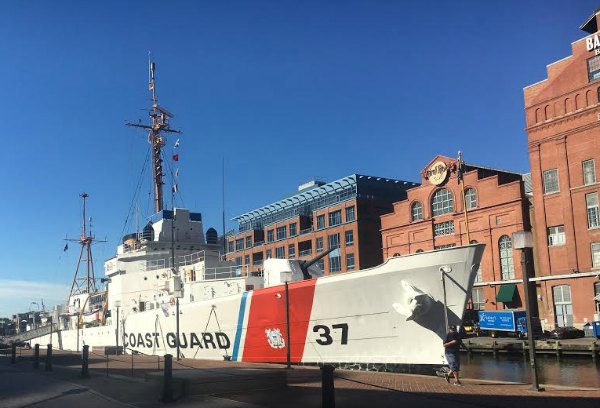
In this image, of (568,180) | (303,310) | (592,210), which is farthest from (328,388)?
(568,180)

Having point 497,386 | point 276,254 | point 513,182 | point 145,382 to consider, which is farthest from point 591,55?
point 276,254

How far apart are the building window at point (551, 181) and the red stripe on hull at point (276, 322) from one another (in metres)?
35.7

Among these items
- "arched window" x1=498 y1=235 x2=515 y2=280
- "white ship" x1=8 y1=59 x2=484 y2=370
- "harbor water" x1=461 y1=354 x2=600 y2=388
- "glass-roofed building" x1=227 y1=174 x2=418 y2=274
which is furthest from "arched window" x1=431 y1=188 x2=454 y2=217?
"white ship" x1=8 y1=59 x2=484 y2=370

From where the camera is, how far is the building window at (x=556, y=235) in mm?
48259

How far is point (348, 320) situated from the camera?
19797 mm

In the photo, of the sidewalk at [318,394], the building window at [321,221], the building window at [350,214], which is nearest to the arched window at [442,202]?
the building window at [350,214]

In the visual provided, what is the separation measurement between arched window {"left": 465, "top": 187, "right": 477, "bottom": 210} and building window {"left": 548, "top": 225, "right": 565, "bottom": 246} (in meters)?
8.53

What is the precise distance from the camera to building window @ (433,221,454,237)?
Result: 58.6m

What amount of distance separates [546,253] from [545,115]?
12172 millimetres

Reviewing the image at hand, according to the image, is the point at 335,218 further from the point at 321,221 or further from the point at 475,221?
the point at 475,221

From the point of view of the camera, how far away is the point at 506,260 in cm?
5259

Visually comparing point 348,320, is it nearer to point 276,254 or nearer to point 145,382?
point 145,382

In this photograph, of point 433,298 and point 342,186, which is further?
point 342,186

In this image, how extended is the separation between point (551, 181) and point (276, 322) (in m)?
36.4
